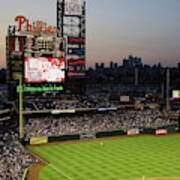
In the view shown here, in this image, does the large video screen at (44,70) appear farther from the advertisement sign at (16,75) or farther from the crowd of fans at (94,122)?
the crowd of fans at (94,122)

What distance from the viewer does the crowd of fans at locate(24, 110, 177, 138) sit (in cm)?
3481

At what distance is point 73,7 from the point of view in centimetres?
4100

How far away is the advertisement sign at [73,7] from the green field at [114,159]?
760 inches

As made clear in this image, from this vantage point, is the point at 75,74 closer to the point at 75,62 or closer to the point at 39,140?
the point at 75,62

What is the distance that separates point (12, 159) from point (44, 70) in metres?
15.4

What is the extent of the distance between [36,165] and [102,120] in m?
17.9

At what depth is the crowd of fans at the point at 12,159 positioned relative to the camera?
65.2 feet

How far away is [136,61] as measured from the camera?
400 feet

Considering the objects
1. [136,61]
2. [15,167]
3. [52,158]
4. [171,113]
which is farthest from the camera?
[136,61]

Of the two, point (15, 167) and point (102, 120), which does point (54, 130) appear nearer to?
point (102, 120)

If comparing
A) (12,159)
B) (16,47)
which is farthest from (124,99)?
(12,159)

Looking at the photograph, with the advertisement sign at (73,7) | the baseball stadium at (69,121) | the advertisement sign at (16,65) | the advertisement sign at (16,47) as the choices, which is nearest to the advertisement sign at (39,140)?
the baseball stadium at (69,121)

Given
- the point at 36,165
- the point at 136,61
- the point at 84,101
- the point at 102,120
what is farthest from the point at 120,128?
the point at 136,61

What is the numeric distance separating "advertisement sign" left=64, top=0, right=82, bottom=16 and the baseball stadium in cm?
14
